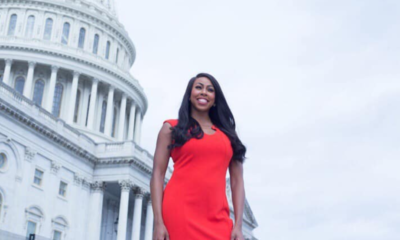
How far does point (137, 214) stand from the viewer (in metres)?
39.5

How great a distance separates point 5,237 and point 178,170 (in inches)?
1159

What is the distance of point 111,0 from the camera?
69875mm

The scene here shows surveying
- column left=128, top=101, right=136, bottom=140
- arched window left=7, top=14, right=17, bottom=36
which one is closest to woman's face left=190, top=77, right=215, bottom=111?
column left=128, top=101, right=136, bottom=140

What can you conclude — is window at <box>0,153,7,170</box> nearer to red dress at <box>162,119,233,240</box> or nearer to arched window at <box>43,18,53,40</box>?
arched window at <box>43,18,53,40</box>

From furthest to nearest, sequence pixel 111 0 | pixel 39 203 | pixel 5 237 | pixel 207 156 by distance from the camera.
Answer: pixel 111 0 → pixel 39 203 → pixel 5 237 → pixel 207 156

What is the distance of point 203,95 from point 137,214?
36.3 meters

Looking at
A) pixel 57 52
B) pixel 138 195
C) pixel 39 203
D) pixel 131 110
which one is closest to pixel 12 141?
pixel 39 203

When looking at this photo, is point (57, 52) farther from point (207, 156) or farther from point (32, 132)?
point (207, 156)

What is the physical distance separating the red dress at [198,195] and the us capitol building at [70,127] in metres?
29.2

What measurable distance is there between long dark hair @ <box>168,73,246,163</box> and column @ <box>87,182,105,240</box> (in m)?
35.2

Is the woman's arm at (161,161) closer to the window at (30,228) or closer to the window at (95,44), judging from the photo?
the window at (30,228)

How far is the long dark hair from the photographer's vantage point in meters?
4.14

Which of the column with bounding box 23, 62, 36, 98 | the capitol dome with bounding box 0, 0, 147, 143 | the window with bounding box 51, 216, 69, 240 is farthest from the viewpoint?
the capitol dome with bounding box 0, 0, 147, 143

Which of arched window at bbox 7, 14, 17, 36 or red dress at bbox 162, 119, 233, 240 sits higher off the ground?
arched window at bbox 7, 14, 17, 36
